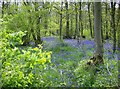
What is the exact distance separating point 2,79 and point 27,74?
0.17m

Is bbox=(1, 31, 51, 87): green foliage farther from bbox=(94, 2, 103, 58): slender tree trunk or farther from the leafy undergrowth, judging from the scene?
bbox=(94, 2, 103, 58): slender tree trunk

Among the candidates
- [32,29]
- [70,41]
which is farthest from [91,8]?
[32,29]

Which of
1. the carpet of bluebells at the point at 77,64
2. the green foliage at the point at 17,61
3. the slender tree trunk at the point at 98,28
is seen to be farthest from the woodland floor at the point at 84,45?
the green foliage at the point at 17,61

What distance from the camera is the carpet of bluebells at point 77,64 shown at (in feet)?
6.35

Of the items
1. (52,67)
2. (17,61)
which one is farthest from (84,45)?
(17,61)

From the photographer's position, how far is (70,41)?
91.3 inches

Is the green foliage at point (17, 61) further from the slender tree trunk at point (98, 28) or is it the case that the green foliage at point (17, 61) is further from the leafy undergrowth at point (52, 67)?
the slender tree trunk at point (98, 28)

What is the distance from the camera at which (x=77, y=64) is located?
87.5 inches

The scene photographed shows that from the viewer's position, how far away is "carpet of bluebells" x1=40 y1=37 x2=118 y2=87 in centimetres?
194

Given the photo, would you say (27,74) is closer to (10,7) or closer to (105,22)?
(10,7)

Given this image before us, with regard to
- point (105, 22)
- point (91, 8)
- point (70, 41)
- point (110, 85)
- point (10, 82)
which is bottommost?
point (110, 85)

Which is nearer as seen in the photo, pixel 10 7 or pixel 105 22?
pixel 10 7

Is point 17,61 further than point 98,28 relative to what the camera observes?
No

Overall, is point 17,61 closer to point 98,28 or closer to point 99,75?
point 99,75
